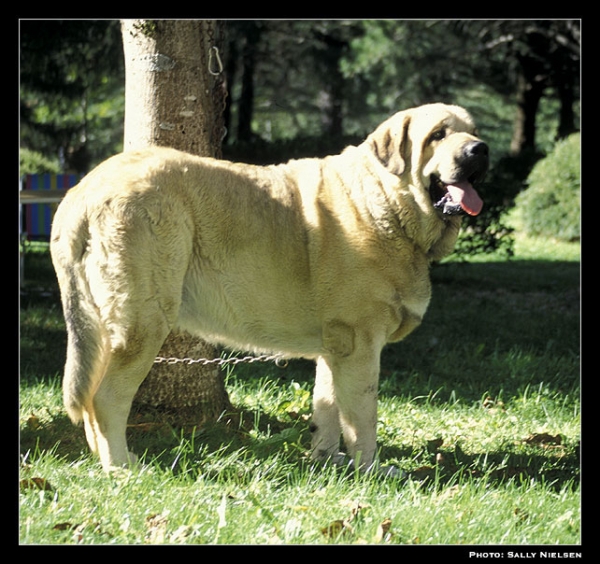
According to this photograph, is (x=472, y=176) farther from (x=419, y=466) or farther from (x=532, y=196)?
(x=532, y=196)

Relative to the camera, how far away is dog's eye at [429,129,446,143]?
4.43m

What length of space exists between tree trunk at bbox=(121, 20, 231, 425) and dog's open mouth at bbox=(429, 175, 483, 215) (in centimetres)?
167

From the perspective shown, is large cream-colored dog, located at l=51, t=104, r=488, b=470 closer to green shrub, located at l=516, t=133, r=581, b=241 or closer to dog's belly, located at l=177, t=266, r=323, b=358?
dog's belly, located at l=177, t=266, r=323, b=358

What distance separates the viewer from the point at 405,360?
7.50 metres

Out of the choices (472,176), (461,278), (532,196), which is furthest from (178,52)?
(532,196)

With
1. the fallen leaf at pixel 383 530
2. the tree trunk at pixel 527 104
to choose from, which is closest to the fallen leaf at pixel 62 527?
the fallen leaf at pixel 383 530

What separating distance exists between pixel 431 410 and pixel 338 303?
1.90 m

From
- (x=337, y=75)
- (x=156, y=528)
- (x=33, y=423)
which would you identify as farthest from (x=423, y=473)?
(x=337, y=75)

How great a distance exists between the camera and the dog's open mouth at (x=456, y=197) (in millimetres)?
4367

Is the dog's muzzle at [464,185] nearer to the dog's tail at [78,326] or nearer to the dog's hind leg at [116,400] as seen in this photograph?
the dog's hind leg at [116,400]

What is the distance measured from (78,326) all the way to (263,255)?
1.07 meters

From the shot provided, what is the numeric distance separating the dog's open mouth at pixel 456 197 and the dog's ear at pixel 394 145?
0.20m

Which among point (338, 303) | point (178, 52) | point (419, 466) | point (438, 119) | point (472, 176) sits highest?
point (178, 52)

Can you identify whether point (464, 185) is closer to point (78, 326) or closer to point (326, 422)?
point (326, 422)
